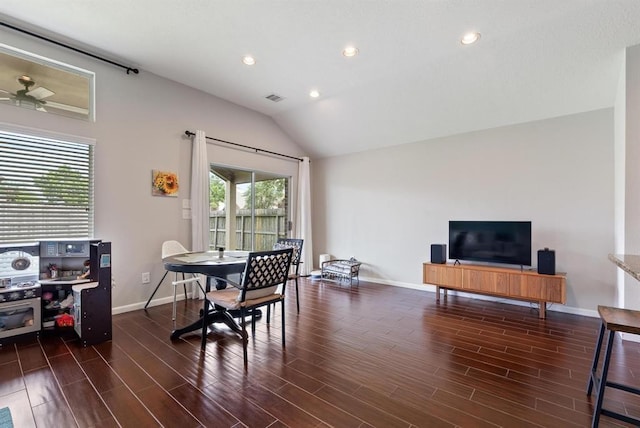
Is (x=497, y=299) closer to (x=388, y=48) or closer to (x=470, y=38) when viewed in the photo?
(x=470, y=38)

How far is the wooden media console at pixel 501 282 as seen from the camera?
11.1 ft

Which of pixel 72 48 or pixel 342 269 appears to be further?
pixel 342 269

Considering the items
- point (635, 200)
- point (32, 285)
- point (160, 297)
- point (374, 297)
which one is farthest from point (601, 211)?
point (32, 285)

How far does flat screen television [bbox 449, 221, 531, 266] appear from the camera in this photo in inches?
150

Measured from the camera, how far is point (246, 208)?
5422mm

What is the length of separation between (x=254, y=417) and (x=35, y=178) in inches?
135

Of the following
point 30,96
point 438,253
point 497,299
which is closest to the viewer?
point 30,96

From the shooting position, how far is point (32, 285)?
2.81 m

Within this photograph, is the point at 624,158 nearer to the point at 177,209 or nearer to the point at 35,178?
the point at 177,209

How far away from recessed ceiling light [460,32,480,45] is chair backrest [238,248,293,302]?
2.82m

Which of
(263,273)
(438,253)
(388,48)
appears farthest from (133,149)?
(438,253)

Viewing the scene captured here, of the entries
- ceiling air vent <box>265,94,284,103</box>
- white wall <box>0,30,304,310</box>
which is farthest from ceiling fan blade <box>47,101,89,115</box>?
ceiling air vent <box>265,94,284,103</box>

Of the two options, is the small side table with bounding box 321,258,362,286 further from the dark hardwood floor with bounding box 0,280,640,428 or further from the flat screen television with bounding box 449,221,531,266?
the dark hardwood floor with bounding box 0,280,640,428

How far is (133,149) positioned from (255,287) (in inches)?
105
